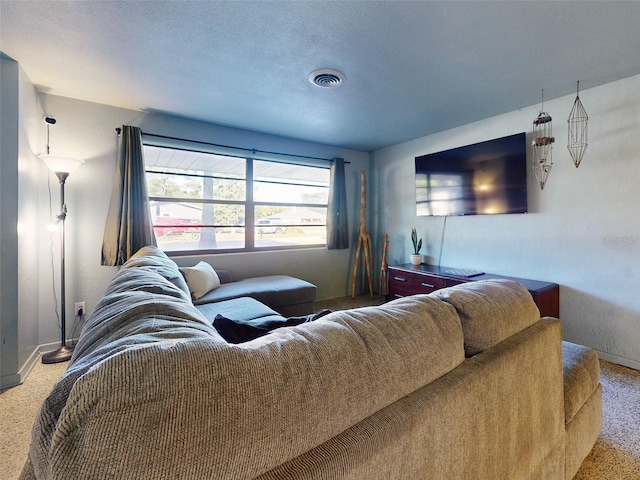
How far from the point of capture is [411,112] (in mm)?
2918

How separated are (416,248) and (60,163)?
3.70 metres

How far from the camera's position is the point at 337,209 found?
4.14 meters

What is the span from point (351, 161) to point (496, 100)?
6.81 ft

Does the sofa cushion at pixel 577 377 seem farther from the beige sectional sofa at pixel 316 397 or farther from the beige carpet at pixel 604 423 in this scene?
the beige carpet at pixel 604 423

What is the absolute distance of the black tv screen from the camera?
2.78 metres

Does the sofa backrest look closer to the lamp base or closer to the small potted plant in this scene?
the lamp base

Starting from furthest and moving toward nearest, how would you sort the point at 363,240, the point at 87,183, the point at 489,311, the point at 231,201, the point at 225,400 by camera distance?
the point at 363,240
the point at 231,201
the point at 87,183
the point at 489,311
the point at 225,400

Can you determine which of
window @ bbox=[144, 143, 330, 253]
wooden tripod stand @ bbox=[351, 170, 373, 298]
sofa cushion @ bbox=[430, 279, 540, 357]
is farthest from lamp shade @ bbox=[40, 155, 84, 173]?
wooden tripod stand @ bbox=[351, 170, 373, 298]

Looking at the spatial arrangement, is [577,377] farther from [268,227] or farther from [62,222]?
[62,222]

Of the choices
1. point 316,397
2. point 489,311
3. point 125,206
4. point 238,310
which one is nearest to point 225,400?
point 316,397

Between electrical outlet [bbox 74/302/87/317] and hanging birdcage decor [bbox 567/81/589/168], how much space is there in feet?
14.9

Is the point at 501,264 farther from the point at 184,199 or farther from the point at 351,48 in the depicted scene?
the point at 184,199

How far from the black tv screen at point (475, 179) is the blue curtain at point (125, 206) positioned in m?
3.15

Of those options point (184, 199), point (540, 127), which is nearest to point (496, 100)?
point (540, 127)
